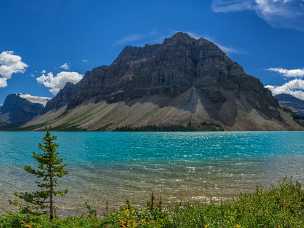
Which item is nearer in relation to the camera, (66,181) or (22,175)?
(66,181)

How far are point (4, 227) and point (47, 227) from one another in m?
2.04

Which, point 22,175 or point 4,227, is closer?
point 4,227

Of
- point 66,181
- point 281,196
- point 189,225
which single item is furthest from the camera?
point 66,181

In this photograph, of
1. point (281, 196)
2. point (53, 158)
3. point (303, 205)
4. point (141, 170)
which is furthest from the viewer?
point (141, 170)

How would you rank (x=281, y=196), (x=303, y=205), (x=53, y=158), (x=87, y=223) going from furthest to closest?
(x=53, y=158), (x=281, y=196), (x=303, y=205), (x=87, y=223)

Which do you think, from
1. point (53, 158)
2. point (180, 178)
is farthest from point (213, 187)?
point (53, 158)

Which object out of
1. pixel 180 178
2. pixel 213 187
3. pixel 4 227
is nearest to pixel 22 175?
pixel 180 178

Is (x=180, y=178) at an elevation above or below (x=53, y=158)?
below

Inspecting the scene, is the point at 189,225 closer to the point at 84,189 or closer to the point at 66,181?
the point at 84,189

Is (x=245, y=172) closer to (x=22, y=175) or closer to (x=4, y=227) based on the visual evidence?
(x=22, y=175)

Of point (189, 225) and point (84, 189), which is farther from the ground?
point (189, 225)

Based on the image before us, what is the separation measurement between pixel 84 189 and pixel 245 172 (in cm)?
2709

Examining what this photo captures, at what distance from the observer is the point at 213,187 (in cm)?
4447

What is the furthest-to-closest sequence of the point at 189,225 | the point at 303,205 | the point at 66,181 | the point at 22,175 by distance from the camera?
the point at 22,175 → the point at 66,181 → the point at 303,205 → the point at 189,225
